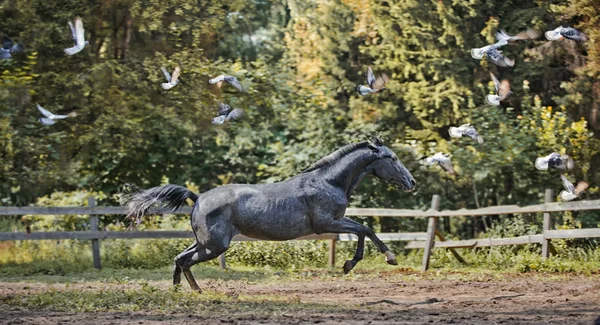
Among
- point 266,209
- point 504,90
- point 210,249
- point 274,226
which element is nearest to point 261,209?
point 266,209

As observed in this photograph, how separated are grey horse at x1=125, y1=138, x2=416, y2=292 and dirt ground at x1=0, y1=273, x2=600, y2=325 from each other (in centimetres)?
84

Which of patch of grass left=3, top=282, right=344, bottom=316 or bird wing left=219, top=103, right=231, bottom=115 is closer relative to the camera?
patch of grass left=3, top=282, right=344, bottom=316

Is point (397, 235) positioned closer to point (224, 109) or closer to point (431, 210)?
point (431, 210)

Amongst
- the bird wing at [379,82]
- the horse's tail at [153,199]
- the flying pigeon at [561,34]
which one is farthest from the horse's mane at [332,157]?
the flying pigeon at [561,34]

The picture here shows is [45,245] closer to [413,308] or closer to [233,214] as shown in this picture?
[233,214]

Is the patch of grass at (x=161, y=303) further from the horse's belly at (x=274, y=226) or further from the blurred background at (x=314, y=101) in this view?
the blurred background at (x=314, y=101)

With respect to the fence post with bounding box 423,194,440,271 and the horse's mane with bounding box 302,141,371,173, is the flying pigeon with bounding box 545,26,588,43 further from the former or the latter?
the horse's mane with bounding box 302,141,371,173

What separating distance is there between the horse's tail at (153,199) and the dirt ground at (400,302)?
1517mm

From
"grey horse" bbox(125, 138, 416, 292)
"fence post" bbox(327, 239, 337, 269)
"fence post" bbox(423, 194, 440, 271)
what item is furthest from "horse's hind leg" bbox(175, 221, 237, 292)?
"fence post" bbox(327, 239, 337, 269)

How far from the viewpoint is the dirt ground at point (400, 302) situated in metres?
9.36

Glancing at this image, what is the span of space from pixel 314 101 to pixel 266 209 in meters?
11.4

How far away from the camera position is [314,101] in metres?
23.3

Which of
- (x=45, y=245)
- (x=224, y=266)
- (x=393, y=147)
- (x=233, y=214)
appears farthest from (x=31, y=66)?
(x=233, y=214)

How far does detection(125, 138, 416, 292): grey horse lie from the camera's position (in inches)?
467
